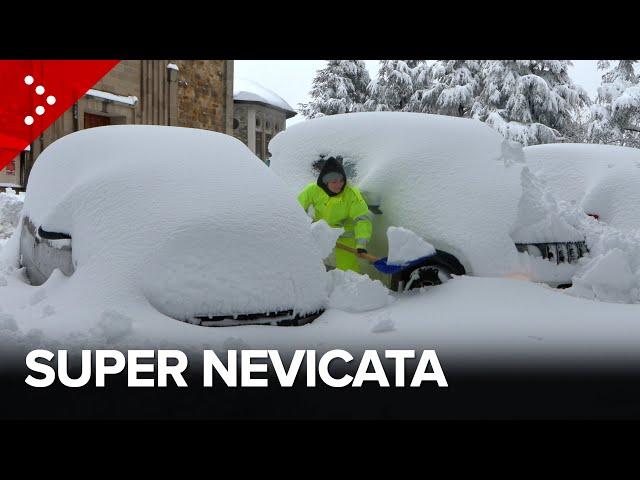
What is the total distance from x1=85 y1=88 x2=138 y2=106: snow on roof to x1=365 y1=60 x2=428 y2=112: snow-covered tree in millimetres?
8024

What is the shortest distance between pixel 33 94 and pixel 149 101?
2861 mm

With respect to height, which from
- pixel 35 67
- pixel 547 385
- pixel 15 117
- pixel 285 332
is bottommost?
pixel 547 385

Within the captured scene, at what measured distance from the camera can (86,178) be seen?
299 cm

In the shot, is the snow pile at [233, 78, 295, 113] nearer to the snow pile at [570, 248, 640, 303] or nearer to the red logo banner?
the red logo banner

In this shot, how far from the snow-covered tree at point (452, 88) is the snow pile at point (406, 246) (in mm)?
13703

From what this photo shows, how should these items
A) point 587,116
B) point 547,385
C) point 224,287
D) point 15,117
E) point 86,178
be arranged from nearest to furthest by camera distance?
point 224,287, point 547,385, point 86,178, point 15,117, point 587,116

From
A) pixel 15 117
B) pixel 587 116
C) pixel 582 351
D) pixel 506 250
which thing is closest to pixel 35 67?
pixel 15 117

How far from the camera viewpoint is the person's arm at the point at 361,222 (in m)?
4.22

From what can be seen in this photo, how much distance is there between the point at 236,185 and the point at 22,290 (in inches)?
51.3

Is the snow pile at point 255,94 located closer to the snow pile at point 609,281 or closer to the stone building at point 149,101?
the stone building at point 149,101

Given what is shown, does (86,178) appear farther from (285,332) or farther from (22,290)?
(285,332)

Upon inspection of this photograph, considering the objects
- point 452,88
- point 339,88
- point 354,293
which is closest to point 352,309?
point 354,293

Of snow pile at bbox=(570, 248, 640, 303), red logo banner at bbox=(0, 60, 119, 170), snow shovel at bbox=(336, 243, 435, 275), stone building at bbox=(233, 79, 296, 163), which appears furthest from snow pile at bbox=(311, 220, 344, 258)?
stone building at bbox=(233, 79, 296, 163)

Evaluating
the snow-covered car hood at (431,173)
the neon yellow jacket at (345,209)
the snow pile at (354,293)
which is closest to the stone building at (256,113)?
the snow-covered car hood at (431,173)
